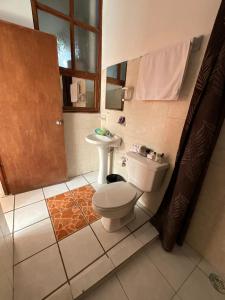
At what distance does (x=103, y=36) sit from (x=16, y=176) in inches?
89.2

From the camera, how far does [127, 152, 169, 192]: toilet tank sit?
4.15ft

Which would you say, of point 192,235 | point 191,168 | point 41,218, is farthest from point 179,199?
point 41,218

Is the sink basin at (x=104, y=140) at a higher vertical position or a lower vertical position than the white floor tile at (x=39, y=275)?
higher

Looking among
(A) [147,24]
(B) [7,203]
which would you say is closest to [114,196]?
(B) [7,203]

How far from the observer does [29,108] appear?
1.59m

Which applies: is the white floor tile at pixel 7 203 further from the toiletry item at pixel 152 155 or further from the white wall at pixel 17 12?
the white wall at pixel 17 12

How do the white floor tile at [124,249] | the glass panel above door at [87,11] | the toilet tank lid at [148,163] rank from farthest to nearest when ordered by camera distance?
the glass panel above door at [87,11] → the toilet tank lid at [148,163] → the white floor tile at [124,249]

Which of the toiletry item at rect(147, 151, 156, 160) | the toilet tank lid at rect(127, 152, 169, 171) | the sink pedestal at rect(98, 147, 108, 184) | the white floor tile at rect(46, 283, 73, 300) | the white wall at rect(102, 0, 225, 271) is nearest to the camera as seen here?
the white floor tile at rect(46, 283, 73, 300)

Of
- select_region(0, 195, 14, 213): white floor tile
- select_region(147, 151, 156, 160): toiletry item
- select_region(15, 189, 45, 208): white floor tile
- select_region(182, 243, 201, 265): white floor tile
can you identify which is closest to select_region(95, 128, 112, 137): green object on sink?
select_region(147, 151, 156, 160): toiletry item

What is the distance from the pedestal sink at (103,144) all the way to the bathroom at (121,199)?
13 cm

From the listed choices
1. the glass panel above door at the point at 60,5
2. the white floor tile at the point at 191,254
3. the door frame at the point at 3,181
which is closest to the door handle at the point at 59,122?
the door frame at the point at 3,181

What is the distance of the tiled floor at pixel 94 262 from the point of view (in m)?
0.98

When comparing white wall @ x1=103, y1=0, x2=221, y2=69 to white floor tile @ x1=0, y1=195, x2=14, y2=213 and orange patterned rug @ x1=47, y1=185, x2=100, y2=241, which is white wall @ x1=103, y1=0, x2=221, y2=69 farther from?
white floor tile @ x1=0, y1=195, x2=14, y2=213

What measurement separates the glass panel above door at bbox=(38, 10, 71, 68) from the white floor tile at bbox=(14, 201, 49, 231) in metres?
1.82
